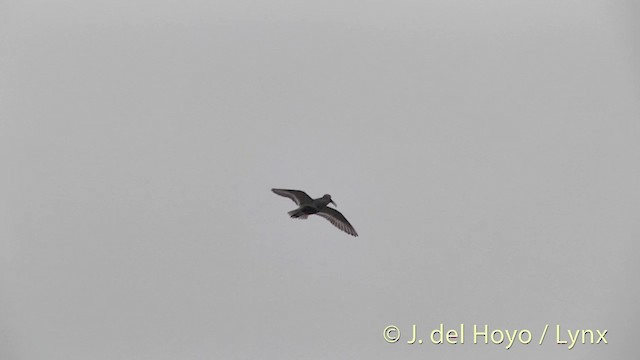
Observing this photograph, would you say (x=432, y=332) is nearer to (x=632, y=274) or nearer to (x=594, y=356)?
(x=594, y=356)

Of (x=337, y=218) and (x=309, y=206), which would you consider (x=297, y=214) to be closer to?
(x=309, y=206)

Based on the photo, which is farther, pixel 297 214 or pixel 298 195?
pixel 298 195

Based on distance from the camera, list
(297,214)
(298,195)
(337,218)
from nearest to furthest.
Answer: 1. (297,214)
2. (298,195)
3. (337,218)

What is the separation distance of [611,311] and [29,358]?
1336cm

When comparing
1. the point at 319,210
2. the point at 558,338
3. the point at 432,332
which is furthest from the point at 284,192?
the point at 558,338

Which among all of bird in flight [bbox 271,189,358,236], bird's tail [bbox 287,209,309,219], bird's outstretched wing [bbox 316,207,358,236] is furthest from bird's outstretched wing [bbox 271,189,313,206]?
bird's outstretched wing [bbox 316,207,358,236]

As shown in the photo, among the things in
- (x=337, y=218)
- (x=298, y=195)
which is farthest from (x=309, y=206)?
(x=337, y=218)

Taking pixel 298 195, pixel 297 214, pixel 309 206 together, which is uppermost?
pixel 298 195

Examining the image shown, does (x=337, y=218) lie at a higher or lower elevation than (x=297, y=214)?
higher

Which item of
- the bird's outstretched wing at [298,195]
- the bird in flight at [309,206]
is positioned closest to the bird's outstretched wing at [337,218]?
the bird in flight at [309,206]

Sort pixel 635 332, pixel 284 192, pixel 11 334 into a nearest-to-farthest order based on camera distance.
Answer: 1. pixel 284 192
2. pixel 635 332
3. pixel 11 334

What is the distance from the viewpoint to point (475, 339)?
Result: 1800cm

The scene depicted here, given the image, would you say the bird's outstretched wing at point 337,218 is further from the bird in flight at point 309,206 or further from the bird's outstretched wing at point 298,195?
the bird's outstretched wing at point 298,195

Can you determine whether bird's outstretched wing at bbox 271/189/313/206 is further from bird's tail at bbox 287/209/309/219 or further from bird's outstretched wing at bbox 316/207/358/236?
bird's outstretched wing at bbox 316/207/358/236
